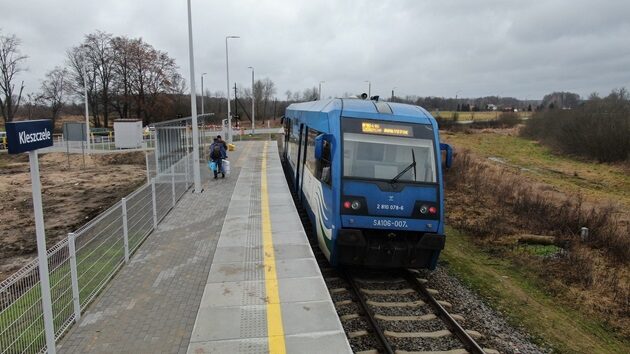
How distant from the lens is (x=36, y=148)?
4203 mm

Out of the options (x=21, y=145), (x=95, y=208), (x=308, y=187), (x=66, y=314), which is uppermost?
(x=21, y=145)

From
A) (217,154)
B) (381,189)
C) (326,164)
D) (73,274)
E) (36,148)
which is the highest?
(36,148)

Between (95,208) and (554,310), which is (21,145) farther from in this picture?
(95,208)

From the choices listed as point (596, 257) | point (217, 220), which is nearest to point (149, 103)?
point (217, 220)

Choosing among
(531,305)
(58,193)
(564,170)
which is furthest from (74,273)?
(564,170)

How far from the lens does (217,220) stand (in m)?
12.2

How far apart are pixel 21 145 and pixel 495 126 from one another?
88607mm

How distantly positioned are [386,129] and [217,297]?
14.4 feet

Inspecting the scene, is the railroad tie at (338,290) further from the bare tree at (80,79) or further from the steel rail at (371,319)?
the bare tree at (80,79)

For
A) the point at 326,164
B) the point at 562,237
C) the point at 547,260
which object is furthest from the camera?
the point at 562,237

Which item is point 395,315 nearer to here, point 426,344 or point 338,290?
point 426,344

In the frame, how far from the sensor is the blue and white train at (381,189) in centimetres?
856

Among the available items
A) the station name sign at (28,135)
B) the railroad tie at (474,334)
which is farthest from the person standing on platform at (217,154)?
the station name sign at (28,135)

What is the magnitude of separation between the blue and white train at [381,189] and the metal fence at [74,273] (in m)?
3.76
